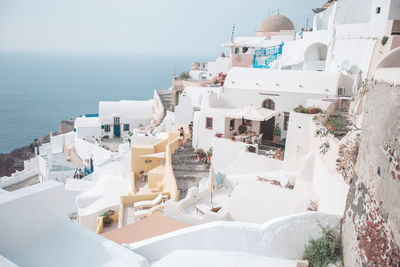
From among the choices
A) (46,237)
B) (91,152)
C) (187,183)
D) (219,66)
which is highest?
(219,66)

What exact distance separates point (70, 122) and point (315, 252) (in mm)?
49203

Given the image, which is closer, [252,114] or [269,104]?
[252,114]

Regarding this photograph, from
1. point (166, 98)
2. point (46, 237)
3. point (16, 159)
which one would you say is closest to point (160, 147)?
point (46, 237)

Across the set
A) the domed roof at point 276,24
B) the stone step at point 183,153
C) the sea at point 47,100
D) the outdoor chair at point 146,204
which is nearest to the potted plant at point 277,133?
the stone step at point 183,153

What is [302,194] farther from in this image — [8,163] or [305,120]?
[8,163]

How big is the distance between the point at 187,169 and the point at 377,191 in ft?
43.8

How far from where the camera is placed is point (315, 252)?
642cm

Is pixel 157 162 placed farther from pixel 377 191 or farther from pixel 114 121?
pixel 377 191

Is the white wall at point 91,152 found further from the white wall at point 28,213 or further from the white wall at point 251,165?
the white wall at point 28,213

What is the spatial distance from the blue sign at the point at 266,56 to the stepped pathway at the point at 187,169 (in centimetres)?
1236

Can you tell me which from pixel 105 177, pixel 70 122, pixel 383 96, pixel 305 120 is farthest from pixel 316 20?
pixel 70 122

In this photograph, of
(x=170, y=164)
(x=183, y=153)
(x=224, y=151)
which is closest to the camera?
(x=224, y=151)

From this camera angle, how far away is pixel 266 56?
98.1 ft

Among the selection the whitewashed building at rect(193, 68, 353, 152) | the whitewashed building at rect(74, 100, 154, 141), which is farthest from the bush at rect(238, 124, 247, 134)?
the whitewashed building at rect(74, 100, 154, 141)
